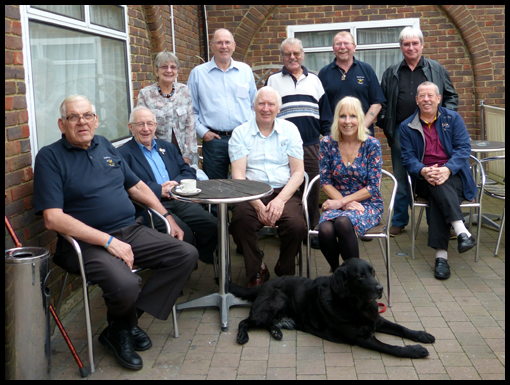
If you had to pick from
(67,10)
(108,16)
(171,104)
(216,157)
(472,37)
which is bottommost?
(216,157)

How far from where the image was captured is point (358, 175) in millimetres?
3844

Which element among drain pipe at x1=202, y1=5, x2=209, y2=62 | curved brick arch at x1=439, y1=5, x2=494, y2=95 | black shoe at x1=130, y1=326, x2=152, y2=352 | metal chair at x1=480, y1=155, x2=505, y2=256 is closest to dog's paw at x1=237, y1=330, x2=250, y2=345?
black shoe at x1=130, y1=326, x2=152, y2=352

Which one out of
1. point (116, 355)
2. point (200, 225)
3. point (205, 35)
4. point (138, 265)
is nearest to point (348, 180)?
point (200, 225)

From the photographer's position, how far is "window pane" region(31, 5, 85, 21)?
356cm

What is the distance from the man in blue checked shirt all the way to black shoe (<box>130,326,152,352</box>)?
92 centimetres

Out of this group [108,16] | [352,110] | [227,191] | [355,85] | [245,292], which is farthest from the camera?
[355,85]

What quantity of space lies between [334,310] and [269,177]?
130 cm

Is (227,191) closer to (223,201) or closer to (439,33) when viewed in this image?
(223,201)

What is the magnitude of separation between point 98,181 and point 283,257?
1452 millimetres

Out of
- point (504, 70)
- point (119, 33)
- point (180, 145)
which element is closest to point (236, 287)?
point (180, 145)

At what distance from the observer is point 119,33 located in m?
4.84

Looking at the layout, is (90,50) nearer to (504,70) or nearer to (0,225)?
(0,225)

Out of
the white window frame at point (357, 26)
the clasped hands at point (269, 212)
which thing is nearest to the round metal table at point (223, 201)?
the clasped hands at point (269, 212)

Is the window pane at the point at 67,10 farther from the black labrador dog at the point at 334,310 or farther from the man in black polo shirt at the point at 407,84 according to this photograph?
the man in black polo shirt at the point at 407,84
